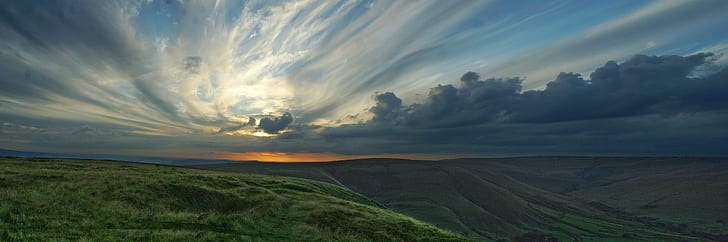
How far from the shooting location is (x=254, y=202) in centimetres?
3659

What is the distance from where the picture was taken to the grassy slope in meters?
18.8

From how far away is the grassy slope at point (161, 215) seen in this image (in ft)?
61.6

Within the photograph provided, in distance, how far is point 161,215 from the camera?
24188 mm

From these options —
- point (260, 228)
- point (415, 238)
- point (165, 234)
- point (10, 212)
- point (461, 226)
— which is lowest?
point (461, 226)

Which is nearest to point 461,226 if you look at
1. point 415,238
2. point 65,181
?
point 415,238

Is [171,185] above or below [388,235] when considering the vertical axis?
above

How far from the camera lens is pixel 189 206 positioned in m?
31.8

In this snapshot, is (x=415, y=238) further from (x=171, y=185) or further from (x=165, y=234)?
(x=171, y=185)

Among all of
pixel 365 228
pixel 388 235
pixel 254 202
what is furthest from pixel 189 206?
pixel 388 235

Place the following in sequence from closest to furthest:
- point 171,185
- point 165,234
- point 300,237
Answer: point 165,234 → point 300,237 → point 171,185

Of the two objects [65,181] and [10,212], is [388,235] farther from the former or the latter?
[65,181]

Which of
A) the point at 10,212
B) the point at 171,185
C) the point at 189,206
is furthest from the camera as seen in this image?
the point at 171,185

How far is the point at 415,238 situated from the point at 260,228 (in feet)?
48.2

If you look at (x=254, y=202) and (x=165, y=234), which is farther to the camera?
(x=254, y=202)
